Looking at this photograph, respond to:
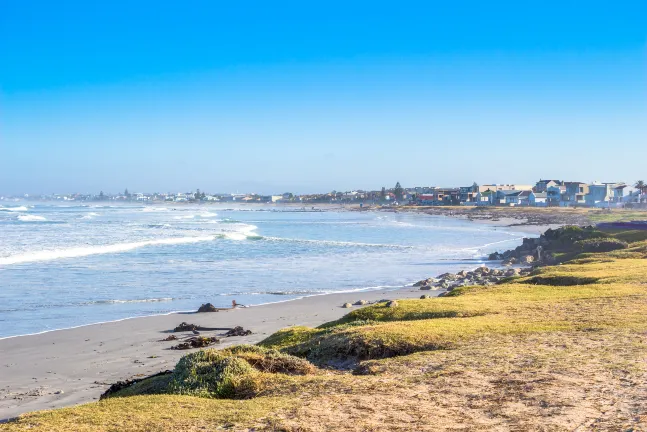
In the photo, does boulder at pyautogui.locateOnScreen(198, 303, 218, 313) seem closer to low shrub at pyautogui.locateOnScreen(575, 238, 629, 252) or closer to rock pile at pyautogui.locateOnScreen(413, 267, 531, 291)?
rock pile at pyautogui.locateOnScreen(413, 267, 531, 291)

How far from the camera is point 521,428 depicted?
6410mm

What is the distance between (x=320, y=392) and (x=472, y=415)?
196 centimetres

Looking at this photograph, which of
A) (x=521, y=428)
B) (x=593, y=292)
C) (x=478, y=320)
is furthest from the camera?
(x=593, y=292)

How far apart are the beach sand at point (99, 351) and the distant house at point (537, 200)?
150m

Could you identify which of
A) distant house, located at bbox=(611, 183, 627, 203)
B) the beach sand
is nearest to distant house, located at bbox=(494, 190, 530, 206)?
distant house, located at bbox=(611, 183, 627, 203)

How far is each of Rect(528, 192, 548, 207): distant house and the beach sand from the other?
491 ft

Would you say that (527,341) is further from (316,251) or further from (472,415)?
(316,251)

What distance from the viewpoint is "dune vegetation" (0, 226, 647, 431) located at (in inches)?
268

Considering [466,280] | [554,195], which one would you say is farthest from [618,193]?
[466,280]

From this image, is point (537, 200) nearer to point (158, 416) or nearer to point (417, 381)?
point (417, 381)

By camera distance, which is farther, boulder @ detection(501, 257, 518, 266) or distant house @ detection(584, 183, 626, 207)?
distant house @ detection(584, 183, 626, 207)

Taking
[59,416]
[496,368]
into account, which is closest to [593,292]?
[496,368]

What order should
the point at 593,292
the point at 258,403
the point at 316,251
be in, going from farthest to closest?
1. the point at 316,251
2. the point at 593,292
3. the point at 258,403

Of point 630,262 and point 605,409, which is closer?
point 605,409
